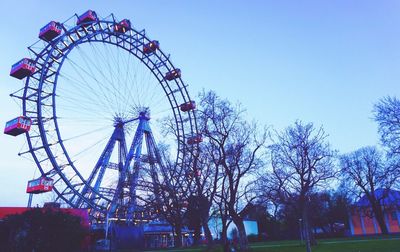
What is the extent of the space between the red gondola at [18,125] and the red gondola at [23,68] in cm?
432

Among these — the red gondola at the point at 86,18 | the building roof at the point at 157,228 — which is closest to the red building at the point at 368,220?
the building roof at the point at 157,228

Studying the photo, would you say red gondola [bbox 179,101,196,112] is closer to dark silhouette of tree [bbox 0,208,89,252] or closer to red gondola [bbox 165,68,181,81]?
red gondola [bbox 165,68,181,81]

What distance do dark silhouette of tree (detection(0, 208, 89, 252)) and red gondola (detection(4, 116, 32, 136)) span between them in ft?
45.3

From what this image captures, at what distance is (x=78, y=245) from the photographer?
19.5 m

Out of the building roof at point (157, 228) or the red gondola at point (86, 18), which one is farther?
the building roof at point (157, 228)

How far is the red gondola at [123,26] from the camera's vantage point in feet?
129

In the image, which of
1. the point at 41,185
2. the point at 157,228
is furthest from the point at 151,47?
the point at 157,228

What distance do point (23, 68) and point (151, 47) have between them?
15.3 metres

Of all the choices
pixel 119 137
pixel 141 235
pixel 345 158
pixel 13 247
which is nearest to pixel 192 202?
pixel 13 247

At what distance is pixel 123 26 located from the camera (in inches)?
1567

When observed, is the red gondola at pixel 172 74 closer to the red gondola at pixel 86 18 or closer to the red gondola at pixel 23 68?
the red gondola at pixel 86 18

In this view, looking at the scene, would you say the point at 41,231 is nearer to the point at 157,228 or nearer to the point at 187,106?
the point at 187,106

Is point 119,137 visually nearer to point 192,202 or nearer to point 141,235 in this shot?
point 141,235

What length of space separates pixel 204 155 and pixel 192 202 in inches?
141
